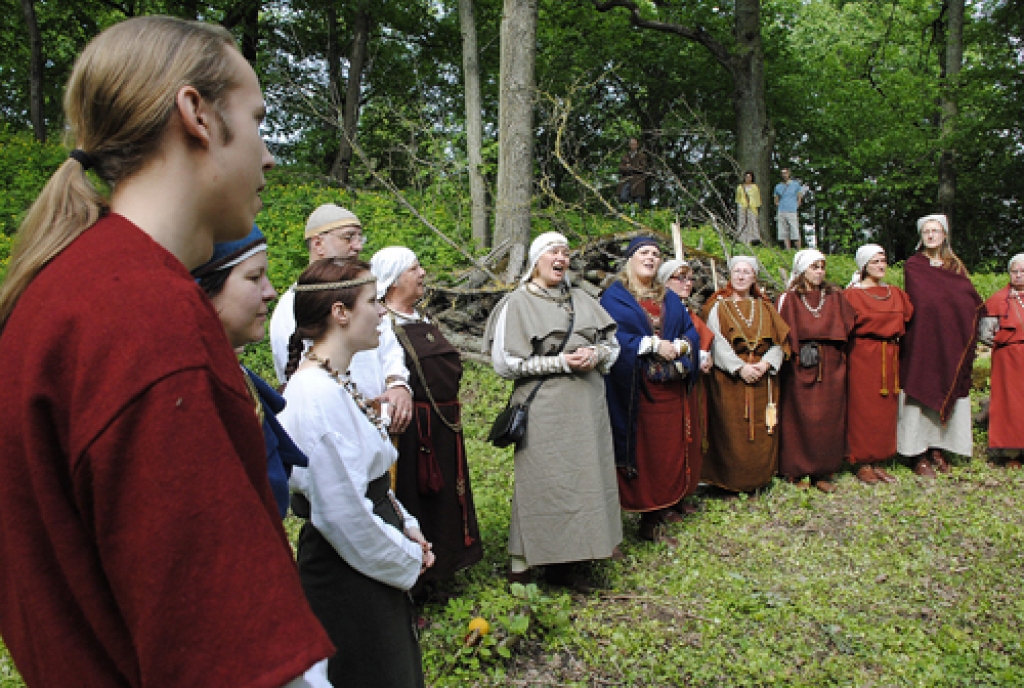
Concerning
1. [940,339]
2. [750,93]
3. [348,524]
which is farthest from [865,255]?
[750,93]

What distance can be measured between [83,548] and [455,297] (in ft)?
29.8

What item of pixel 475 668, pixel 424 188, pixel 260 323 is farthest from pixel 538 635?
pixel 424 188

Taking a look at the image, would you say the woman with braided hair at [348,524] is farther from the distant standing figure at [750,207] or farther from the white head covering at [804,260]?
the distant standing figure at [750,207]

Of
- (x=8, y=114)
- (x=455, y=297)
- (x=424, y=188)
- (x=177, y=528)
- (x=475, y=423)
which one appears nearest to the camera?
(x=177, y=528)

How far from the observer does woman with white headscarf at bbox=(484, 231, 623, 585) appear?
4727 millimetres

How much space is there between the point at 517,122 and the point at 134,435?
9.08 meters

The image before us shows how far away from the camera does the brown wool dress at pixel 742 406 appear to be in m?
6.69

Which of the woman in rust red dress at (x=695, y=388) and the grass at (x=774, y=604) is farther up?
the woman in rust red dress at (x=695, y=388)

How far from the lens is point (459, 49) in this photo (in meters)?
19.2

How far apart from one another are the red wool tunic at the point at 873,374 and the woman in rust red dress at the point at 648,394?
6.96ft

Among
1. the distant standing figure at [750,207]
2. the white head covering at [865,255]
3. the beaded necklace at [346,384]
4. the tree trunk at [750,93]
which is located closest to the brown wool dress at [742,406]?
the white head covering at [865,255]

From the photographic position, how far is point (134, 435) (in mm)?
843

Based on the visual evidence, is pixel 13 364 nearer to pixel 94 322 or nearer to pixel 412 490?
pixel 94 322

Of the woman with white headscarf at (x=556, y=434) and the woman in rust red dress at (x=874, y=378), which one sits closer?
the woman with white headscarf at (x=556, y=434)
